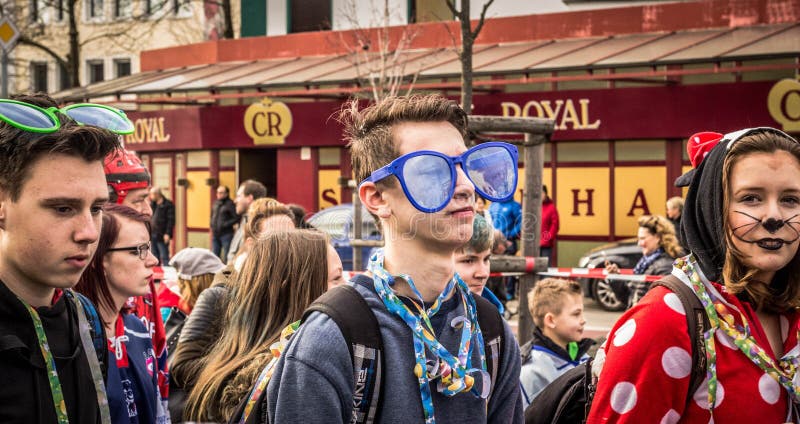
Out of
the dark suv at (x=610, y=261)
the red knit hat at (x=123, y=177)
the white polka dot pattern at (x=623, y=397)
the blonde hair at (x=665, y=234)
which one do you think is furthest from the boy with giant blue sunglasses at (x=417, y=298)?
the dark suv at (x=610, y=261)

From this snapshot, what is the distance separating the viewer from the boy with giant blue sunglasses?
102 inches

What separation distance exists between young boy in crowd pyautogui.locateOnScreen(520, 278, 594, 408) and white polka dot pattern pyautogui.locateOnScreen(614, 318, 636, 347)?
2.24 metres

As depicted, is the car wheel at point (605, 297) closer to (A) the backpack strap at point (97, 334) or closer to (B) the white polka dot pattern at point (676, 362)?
(B) the white polka dot pattern at point (676, 362)

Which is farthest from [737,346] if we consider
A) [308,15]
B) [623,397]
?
[308,15]

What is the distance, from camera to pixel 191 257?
6.77 metres

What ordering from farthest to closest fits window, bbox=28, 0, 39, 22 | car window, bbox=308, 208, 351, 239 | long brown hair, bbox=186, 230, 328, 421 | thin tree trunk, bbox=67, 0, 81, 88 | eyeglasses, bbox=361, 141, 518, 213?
1. window, bbox=28, 0, 39, 22
2. thin tree trunk, bbox=67, 0, 81, 88
3. car window, bbox=308, 208, 351, 239
4. long brown hair, bbox=186, 230, 328, 421
5. eyeglasses, bbox=361, 141, 518, 213

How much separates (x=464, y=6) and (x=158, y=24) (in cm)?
2495

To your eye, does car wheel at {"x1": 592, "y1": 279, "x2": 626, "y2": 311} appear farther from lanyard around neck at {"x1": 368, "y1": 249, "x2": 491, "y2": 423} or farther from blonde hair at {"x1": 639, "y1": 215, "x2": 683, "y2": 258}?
lanyard around neck at {"x1": 368, "y1": 249, "x2": 491, "y2": 423}

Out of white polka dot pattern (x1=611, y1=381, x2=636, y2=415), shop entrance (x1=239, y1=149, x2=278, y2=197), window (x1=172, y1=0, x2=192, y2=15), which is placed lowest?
white polka dot pattern (x1=611, y1=381, x2=636, y2=415)

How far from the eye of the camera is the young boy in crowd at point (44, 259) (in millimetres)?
2658

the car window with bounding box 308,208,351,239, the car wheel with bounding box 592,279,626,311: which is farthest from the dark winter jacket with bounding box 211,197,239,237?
the car wheel with bounding box 592,279,626,311

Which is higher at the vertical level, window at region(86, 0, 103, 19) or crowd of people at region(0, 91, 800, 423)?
window at region(86, 0, 103, 19)

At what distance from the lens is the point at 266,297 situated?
14.8 feet

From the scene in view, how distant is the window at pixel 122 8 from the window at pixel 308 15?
11303mm
